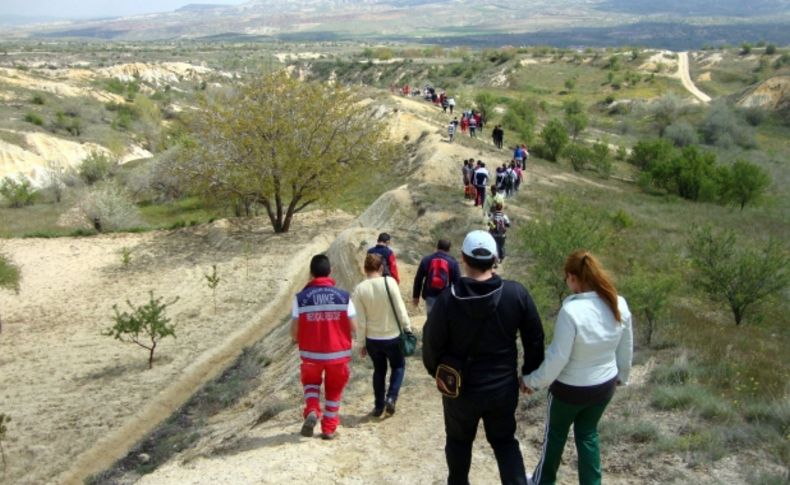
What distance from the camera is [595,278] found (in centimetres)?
433

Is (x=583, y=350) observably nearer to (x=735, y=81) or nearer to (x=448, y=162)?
(x=448, y=162)

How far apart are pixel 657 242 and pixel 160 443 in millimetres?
13947

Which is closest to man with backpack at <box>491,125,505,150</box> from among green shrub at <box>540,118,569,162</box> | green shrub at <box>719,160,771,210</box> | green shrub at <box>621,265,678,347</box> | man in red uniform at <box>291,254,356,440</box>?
green shrub at <box>540,118,569,162</box>

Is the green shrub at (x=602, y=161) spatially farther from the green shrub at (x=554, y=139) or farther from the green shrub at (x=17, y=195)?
the green shrub at (x=17, y=195)

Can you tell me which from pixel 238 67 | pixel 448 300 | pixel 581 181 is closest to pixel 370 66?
pixel 238 67

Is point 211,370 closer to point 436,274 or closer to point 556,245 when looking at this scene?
point 556,245

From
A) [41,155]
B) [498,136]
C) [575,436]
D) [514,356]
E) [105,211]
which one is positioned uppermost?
[514,356]

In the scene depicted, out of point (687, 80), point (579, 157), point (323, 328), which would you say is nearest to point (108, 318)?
point (323, 328)

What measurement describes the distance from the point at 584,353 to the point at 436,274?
11.4 ft

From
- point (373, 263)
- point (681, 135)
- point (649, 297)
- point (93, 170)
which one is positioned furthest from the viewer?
point (681, 135)

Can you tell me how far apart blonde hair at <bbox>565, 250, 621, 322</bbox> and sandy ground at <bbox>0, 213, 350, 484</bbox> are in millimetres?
8354

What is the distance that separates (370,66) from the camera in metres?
101

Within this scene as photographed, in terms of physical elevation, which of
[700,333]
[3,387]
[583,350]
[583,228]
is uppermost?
[583,350]

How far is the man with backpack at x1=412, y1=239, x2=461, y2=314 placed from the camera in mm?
7695
